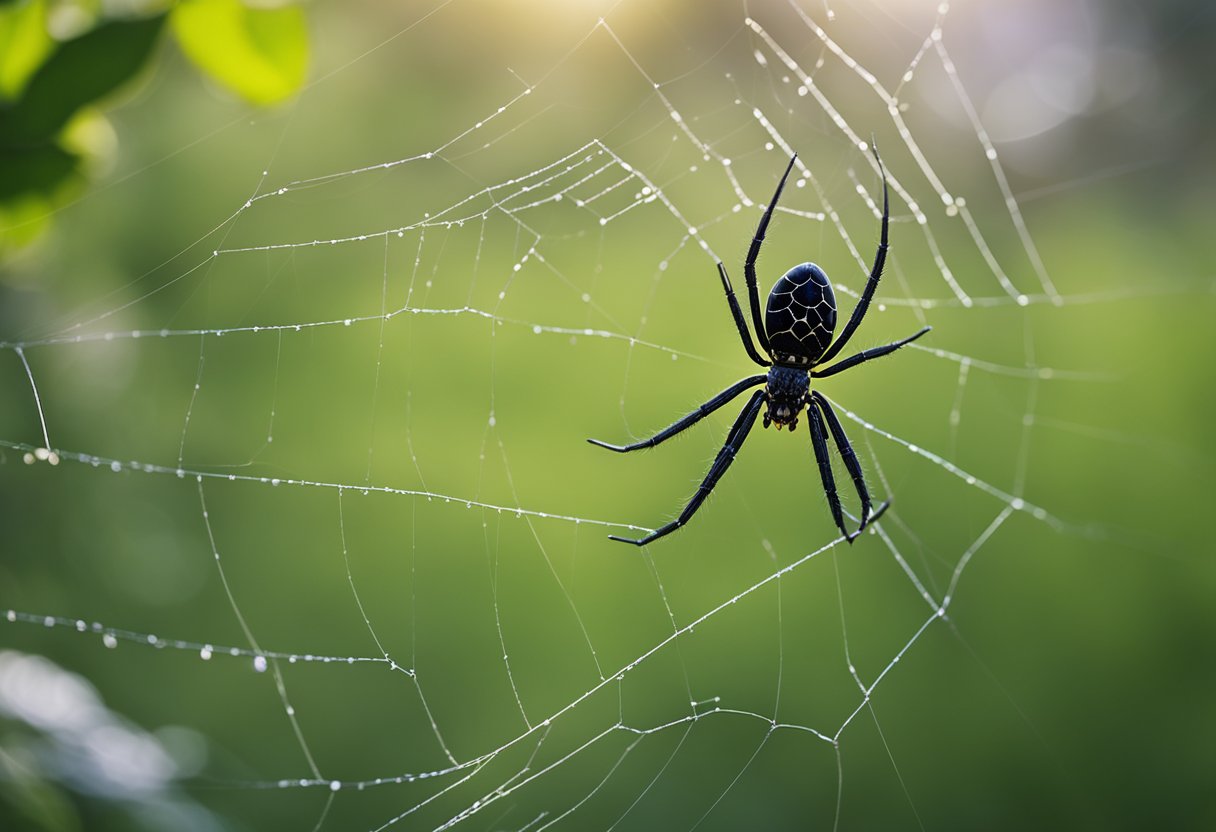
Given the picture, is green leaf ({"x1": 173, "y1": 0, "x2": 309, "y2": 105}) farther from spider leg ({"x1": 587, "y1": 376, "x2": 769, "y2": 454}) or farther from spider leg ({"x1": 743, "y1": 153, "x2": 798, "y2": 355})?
spider leg ({"x1": 587, "y1": 376, "x2": 769, "y2": 454})

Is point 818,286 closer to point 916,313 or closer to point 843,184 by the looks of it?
point 843,184

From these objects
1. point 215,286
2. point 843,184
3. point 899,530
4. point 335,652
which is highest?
point 215,286

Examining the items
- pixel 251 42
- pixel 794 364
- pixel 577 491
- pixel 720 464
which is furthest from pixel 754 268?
pixel 577 491

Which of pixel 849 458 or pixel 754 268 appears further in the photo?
pixel 849 458

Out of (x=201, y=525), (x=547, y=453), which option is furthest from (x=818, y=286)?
(x=201, y=525)

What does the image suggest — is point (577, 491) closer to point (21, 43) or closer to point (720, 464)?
point (720, 464)

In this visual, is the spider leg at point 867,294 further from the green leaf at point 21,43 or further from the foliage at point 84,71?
the green leaf at point 21,43
